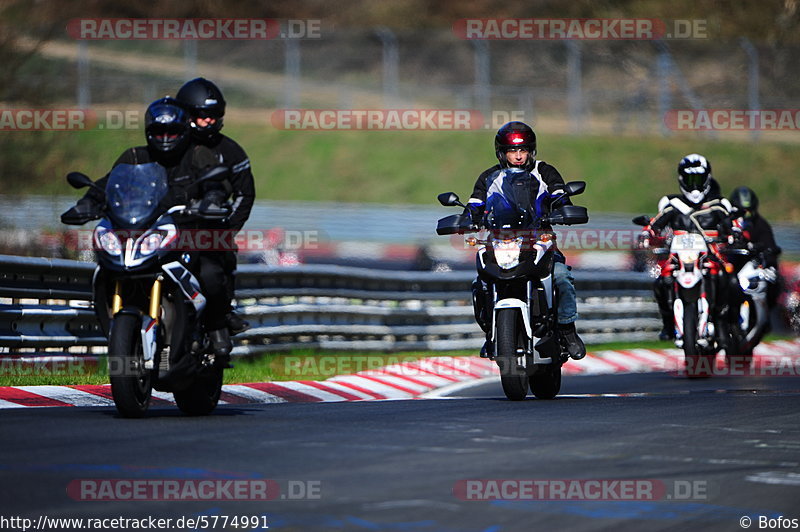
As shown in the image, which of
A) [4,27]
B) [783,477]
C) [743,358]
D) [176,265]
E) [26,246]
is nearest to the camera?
[783,477]

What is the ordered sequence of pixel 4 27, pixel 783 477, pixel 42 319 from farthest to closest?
pixel 4 27 < pixel 42 319 < pixel 783 477

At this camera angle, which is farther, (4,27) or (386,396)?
(4,27)

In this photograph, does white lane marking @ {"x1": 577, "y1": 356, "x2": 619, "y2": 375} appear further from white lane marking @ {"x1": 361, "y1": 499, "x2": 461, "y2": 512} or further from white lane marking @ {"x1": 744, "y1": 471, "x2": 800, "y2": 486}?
white lane marking @ {"x1": 361, "y1": 499, "x2": 461, "y2": 512}

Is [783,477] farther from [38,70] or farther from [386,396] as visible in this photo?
[38,70]

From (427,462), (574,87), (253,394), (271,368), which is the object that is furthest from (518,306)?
(574,87)

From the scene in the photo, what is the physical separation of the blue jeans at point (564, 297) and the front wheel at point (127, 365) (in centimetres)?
375

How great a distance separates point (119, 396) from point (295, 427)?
100 centimetres

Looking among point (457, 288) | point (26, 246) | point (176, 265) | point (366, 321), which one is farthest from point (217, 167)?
point (26, 246)

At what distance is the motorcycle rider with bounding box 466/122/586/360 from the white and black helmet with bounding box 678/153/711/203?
418 cm

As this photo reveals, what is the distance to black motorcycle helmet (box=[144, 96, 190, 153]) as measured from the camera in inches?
376

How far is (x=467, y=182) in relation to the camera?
39594 mm

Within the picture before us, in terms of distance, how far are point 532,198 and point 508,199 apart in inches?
8.7

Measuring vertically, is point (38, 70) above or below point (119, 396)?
above

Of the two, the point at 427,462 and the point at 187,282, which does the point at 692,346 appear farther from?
the point at 427,462
